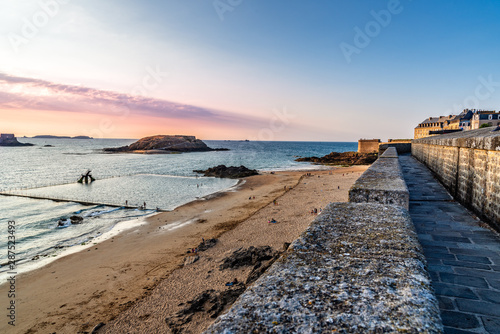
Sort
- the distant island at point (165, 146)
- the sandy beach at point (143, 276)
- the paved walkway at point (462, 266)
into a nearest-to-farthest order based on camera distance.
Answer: the paved walkway at point (462, 266) < the sandy beach at point (143, 276) < the distant island at point (165, 146)

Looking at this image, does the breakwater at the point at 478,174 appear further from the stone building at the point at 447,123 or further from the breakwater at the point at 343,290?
the stone building at the point at 447,123

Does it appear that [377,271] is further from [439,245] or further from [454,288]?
[439,245]

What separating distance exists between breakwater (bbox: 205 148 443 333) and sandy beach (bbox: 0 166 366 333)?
6627 mm

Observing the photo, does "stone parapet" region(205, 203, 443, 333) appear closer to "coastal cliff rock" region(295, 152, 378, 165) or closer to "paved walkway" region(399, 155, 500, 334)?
"paved walkway" region(399, 155, 500, 334)

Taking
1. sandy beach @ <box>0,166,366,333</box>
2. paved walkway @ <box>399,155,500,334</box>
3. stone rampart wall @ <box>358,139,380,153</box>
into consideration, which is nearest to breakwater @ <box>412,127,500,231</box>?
paved walkway @ <box>399,155,500,334</box>

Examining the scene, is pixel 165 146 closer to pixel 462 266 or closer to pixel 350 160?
pixel 350 160

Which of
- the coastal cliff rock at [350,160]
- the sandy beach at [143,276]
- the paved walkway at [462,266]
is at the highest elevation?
the paved walkway at [462,266]

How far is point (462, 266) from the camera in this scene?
2826mm

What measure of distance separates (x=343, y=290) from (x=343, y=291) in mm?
10

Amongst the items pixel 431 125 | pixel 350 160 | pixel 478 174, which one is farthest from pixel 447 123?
pixel 478 174

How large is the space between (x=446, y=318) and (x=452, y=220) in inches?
120

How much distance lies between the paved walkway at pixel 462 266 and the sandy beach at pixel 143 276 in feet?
20.7

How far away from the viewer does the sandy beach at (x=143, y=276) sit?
314 inches

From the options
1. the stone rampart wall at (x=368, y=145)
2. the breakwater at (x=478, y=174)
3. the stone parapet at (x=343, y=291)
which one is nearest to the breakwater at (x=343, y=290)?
the stone parapet at (x=343, y=291)
